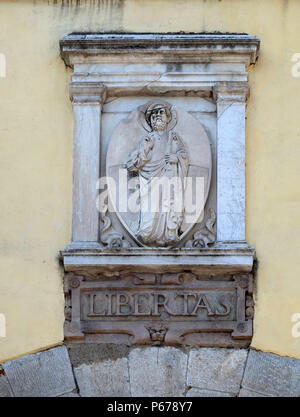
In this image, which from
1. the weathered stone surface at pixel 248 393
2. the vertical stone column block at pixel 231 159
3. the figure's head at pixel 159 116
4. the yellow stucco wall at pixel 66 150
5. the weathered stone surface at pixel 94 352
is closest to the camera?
the weathered stone surface at pixel 248 393

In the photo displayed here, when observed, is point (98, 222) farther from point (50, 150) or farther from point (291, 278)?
point (291, 278)

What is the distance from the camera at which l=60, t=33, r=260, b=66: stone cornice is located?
407 inches

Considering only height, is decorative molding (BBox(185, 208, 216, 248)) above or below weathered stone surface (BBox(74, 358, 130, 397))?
above

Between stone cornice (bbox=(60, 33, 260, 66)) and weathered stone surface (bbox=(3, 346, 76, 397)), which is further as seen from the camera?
stone cornice (bbox=(60, 33, 260, 66))

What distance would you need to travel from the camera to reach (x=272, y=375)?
9797 mm

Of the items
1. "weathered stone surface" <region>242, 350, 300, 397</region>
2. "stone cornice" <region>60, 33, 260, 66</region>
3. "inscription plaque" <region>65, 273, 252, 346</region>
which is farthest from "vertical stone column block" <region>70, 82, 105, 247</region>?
→ "weathered stone surface" <region>242, 350, 300, 397</region>

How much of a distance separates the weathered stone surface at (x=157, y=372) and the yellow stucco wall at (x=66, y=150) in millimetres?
562

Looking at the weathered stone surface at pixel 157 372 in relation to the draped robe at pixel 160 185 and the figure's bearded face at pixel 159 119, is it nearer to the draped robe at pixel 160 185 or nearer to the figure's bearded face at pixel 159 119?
the draped robe at pixel 160 185

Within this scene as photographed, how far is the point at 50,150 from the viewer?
33.9 ft

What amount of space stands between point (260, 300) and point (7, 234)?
189 cm

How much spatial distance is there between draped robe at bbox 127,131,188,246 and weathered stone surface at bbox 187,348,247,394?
2.80ft

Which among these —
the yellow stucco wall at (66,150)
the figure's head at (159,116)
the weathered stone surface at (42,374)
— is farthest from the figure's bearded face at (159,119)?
the weathered stone surface at (42,374)

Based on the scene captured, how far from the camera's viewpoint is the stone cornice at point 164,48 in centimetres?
1033

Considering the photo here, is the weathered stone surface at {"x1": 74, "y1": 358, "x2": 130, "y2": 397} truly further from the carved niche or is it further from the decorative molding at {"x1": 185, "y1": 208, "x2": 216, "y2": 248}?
the decorative molding at {"x1": 185, "y1": 208, "x2": 216, "y2": 248}
